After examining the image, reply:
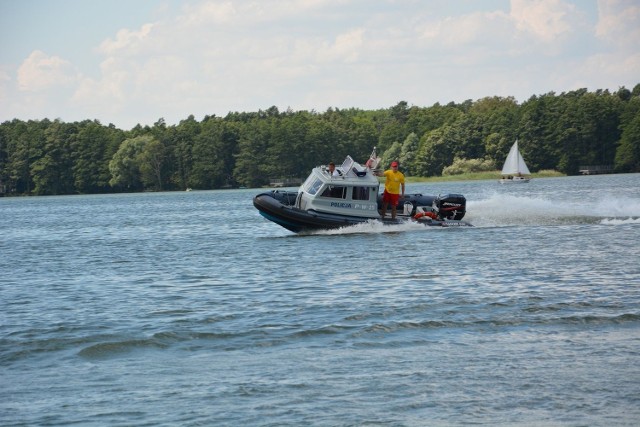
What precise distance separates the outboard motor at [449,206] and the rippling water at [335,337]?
4811 millimetres

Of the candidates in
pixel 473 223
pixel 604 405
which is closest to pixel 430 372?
pixel 604 405

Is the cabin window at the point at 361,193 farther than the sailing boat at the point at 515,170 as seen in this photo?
No

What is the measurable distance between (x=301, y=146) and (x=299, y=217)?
123 metres

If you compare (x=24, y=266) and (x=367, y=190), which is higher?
(x=367, y=190)

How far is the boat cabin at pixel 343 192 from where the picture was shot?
3550 cm

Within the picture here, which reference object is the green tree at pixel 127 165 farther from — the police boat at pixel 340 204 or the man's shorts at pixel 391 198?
the man's shorts at pixel 391 198

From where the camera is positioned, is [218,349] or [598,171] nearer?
[218,349]

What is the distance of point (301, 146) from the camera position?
159250 mm

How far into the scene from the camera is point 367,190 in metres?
35.8

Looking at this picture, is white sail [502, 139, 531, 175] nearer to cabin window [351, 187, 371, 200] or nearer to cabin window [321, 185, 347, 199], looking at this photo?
cabin window [351, 187, 371, 200]

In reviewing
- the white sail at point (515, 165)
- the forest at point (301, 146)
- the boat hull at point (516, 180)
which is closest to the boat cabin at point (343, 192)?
the boat hull at point (516, 180)

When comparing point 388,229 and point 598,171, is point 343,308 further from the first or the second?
point 598,171

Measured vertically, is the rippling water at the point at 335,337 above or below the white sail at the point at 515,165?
below

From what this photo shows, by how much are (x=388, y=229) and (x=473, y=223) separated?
20.7ft
